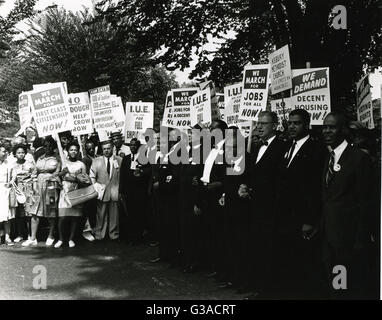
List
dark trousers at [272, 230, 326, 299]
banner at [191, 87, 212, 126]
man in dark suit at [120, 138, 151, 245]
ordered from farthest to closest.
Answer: man in dark suit at [120, 138, 151, 245] → banner at [191, 87, 212, 126] → dark trousers at [272, 230, 326, 299]

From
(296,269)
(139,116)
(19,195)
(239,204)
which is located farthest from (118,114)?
(296,269)

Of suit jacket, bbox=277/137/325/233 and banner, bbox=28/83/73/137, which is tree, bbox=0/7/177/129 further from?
suit jacket, bbox=277/137/325/233

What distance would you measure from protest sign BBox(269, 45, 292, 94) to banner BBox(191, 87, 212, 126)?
1.04m

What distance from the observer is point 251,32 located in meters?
16.4

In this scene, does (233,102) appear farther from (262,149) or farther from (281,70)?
(262,149)

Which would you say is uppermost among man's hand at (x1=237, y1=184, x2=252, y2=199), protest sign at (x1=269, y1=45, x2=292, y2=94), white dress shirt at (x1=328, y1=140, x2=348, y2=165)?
protest sign at (x1=269, y1=45, x2=292, y2=94)

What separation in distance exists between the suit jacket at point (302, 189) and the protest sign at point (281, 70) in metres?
2.61

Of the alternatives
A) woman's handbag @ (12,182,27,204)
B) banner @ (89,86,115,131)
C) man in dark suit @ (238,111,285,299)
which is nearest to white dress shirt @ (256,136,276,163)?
man in dark suit @ (238,111,285,299)

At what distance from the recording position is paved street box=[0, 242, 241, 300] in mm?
7141

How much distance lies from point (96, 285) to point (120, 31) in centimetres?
1020

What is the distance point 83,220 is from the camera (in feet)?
37.8
